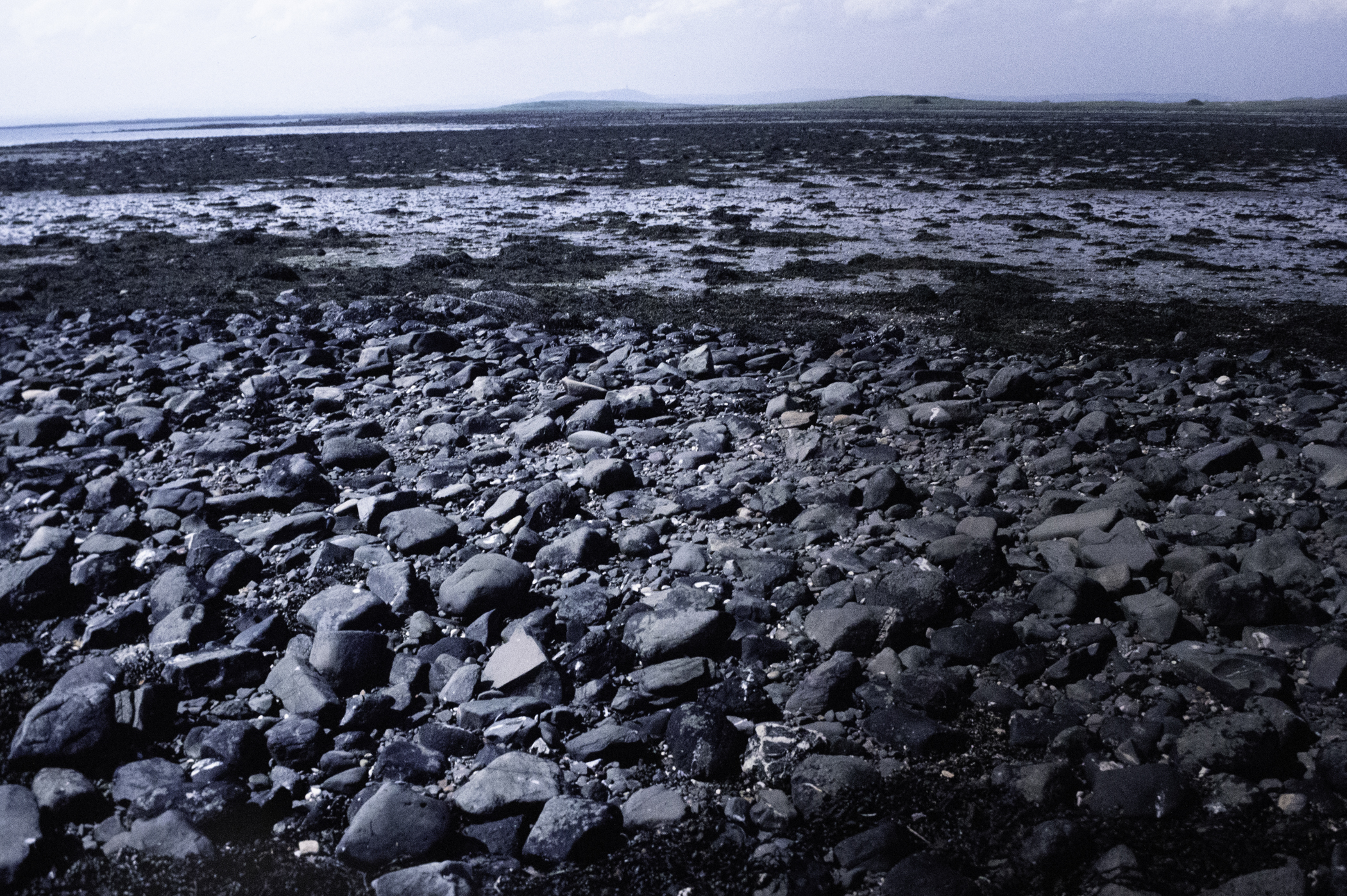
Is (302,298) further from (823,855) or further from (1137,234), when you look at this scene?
(1137,234)

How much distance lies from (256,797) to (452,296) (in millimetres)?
7989

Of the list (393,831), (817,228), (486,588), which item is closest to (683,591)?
(486,588)

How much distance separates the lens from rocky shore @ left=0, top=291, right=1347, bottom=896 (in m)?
2.70

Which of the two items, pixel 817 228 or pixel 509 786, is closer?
pixel 509 786

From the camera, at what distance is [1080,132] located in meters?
47.9

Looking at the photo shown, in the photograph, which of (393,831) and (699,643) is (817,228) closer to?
(699,643)

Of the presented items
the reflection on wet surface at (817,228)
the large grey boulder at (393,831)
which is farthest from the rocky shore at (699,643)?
the reflection on wet surface at (817,228)

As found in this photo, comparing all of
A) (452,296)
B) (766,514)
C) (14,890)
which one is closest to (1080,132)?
(452,296)

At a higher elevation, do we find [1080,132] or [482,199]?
[1080,132]

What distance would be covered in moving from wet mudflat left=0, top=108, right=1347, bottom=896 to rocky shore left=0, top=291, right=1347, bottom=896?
0.7 inches

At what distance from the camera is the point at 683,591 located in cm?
404

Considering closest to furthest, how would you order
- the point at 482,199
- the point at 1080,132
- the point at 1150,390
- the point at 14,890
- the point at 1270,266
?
the point at 14,890 → the point at 1150,390 → the point at 1270,266 → the point at 482,199 → the point at 1080,132

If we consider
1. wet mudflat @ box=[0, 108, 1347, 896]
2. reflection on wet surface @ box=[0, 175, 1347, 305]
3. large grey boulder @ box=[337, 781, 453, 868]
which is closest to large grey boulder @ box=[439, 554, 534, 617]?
wet mudflat @ box=[0, 108, 1347, 896]

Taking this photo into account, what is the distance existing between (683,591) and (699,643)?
1.45 feet
